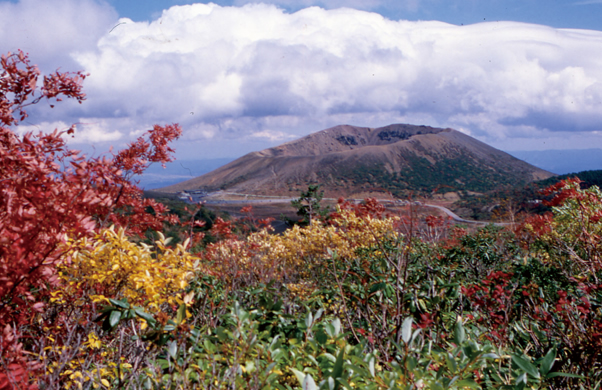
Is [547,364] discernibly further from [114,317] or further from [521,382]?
[114,317]

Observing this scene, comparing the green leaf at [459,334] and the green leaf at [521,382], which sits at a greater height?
the green leaf at [459,334]

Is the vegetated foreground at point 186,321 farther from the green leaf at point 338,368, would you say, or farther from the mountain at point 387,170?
the mountain at point 387,170

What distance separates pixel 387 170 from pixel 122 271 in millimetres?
98608

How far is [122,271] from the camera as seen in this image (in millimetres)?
2516

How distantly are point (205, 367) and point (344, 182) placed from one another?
88.9 meters

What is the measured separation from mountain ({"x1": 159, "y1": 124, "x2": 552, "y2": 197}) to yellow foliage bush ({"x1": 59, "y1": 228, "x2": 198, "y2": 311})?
70.3 m

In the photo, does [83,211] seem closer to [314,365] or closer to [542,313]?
[314,365]

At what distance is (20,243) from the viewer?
2.09m

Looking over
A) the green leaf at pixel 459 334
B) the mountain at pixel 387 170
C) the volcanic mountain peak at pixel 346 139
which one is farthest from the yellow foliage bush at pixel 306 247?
the volcanic mountain peak at pixel 346 139

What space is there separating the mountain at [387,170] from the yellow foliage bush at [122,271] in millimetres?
70347

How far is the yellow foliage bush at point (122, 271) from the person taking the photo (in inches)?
96.5

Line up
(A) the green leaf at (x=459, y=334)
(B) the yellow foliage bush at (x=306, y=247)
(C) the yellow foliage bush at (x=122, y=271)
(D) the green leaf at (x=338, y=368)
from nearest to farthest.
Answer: (D) the green leaf at (x=338, y=368) → (A) the green leaf at (x=459, y=334) → (C) the yellow foliage bush at (x=122, y=271) → (B) the yellow foliage bush at (x=306, y=247)

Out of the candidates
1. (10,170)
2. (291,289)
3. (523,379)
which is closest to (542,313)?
(523,379)

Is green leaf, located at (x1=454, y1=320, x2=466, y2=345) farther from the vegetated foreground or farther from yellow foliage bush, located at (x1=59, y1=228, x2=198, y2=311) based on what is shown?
yellow foliage bush, located at (x1=59, y1=228, x2=198, y2=311)
